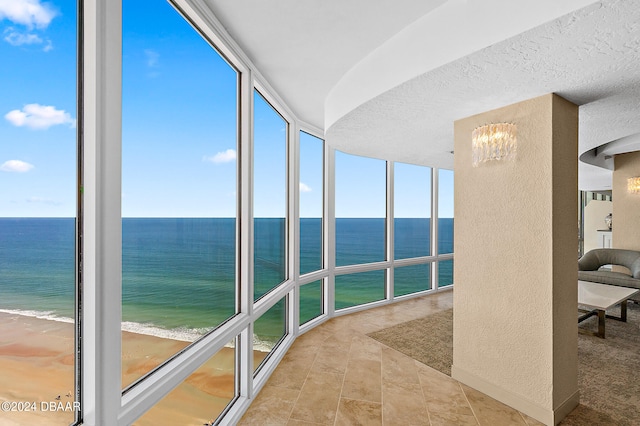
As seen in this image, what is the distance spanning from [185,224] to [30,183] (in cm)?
95

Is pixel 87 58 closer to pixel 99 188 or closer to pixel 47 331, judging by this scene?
pixel 99 188

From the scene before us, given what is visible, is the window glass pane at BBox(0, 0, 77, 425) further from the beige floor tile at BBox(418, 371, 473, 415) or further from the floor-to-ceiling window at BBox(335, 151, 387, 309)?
the floor-to-ceiling window at BBox(335, 151, 387, 309)

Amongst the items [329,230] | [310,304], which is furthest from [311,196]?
[310,304]

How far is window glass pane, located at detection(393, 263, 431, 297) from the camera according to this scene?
5.61m

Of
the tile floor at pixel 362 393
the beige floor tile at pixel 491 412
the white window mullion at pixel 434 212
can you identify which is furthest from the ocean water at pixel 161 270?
the white window mullion at pixel 434 212

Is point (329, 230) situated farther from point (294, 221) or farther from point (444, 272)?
point (444, 272)

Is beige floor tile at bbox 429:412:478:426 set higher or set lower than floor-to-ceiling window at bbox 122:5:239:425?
lower

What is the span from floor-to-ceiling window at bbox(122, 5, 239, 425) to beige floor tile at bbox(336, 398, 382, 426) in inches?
33.1

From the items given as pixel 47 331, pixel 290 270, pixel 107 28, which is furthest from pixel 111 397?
pixel 290 270

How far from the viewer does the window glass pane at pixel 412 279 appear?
561cm

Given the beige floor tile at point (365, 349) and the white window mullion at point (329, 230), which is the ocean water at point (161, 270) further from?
the beige floor tile at point (365, 349)

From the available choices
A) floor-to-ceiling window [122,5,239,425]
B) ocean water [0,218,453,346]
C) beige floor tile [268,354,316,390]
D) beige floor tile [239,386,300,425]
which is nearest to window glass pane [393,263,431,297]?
ocean water [0,218,453,346]

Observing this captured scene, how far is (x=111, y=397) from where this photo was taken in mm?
1167

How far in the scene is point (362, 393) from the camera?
2.46 metres
